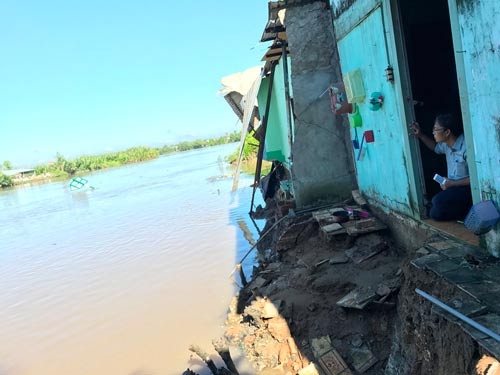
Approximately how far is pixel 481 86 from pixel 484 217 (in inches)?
34.6

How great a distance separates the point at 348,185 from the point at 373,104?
229 centimetres

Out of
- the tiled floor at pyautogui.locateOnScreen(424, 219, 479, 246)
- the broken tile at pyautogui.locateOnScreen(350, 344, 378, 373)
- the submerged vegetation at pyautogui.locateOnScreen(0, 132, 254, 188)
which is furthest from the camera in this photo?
the submerged vegetation at pyautogui.locateOnScreen(0, 132, 254, 188)

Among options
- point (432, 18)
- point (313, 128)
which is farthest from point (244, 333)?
point (432, 18)

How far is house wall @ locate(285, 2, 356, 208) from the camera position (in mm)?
6441

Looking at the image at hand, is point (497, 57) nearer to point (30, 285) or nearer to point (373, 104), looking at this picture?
point (373, 104)

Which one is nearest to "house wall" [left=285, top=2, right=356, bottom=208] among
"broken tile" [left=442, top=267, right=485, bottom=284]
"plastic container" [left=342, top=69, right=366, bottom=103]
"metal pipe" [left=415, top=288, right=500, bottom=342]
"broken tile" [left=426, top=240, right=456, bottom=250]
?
"plastic container" [left=342, top=69, right=366, bottom=103]

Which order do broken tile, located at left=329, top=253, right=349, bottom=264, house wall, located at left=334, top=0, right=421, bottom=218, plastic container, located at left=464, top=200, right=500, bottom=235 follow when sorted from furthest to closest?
broken tile, located at left=329, top=253, right=349, bottom=264, house wall, located at left=334, top=0, right=421, bottom=218, plastic container, located at left=464, top=200, right=500, bottom=235

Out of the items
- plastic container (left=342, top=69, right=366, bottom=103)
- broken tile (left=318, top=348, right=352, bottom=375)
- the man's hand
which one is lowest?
broken tile (left=318, top=348, right=352, bottom=375)

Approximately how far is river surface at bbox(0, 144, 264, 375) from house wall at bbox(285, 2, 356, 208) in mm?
2018

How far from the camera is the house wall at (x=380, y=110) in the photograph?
427 cm

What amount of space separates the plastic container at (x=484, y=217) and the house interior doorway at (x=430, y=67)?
1710 millimetres

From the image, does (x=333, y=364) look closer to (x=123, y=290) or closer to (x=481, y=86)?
(x=481, y=86)

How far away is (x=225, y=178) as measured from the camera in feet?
72.8

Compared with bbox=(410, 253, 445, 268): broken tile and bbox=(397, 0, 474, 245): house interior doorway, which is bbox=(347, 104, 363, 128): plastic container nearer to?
bbox=(397, 0, 474, 245): house interior doorway
